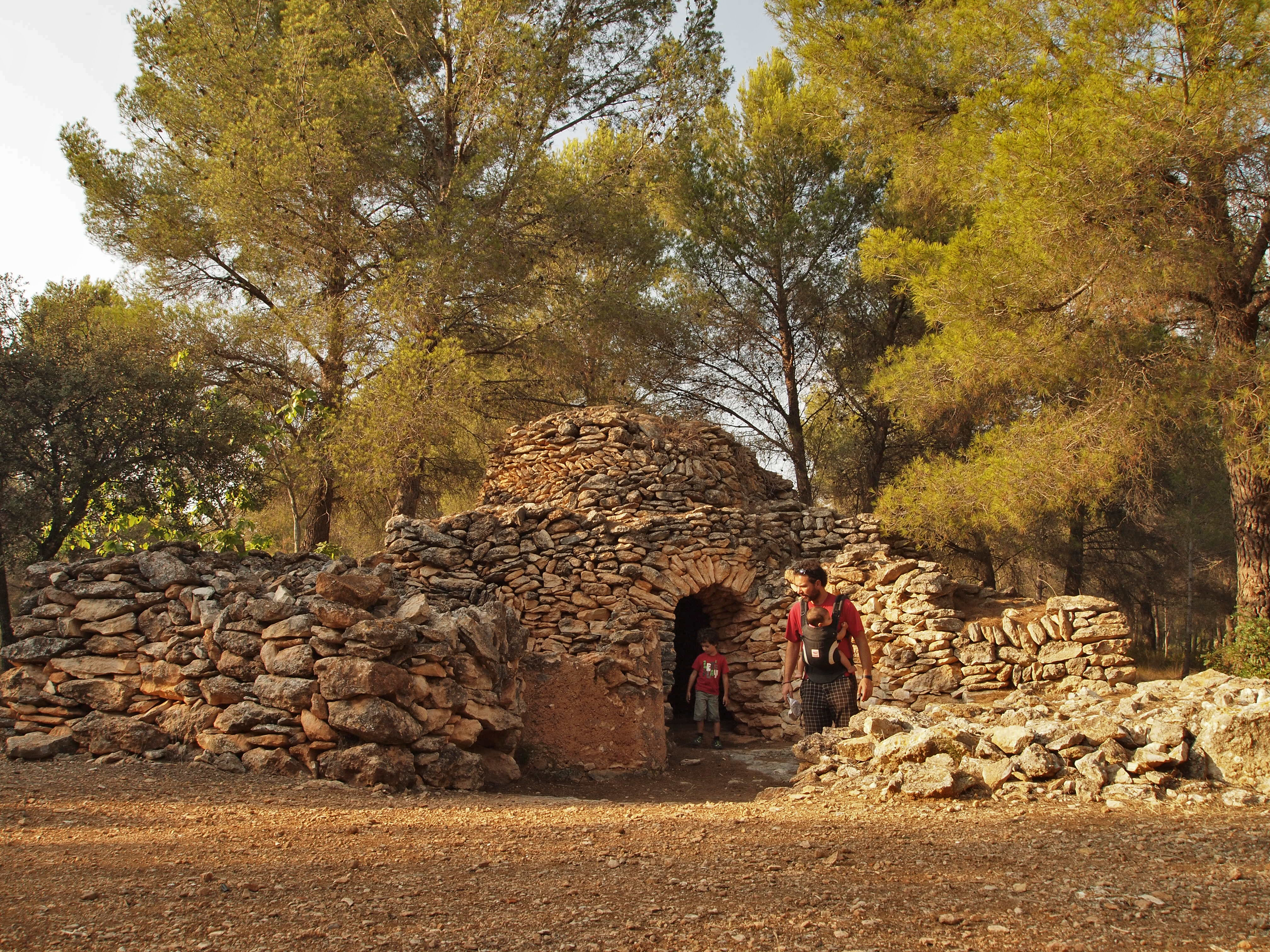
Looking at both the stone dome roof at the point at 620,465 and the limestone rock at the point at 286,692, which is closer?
the limestone rock at the point at 286,692

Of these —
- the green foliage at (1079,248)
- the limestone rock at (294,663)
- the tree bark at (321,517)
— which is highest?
the green foliage at (1079,248)

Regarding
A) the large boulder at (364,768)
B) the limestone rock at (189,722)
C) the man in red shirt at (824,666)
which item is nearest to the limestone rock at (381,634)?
the large boulder at (364,768)

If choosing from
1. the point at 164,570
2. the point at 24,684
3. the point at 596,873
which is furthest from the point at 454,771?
the point at 24,684

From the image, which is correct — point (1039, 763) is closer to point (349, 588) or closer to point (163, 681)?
point (349, 588)

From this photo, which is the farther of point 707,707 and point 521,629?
point 707,707

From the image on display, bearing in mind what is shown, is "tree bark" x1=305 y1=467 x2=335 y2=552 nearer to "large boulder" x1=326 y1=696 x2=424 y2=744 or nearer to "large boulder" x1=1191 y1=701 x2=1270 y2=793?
"large boulder" x1=326 y1=696 x2=424 y2=744

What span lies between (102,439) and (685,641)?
7.67 m

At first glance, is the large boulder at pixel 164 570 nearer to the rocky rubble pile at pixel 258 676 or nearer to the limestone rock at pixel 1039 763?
the rocky rubble pile at pixel 258 676

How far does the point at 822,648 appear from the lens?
5293mm

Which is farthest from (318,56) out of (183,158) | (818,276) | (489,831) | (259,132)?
(489,831)

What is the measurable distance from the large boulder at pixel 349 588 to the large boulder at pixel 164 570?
1050 millimetres

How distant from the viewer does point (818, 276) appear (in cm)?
1576

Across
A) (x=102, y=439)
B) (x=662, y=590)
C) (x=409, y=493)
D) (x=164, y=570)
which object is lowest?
(x=662, y=590)

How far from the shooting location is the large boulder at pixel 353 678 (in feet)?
16.5
